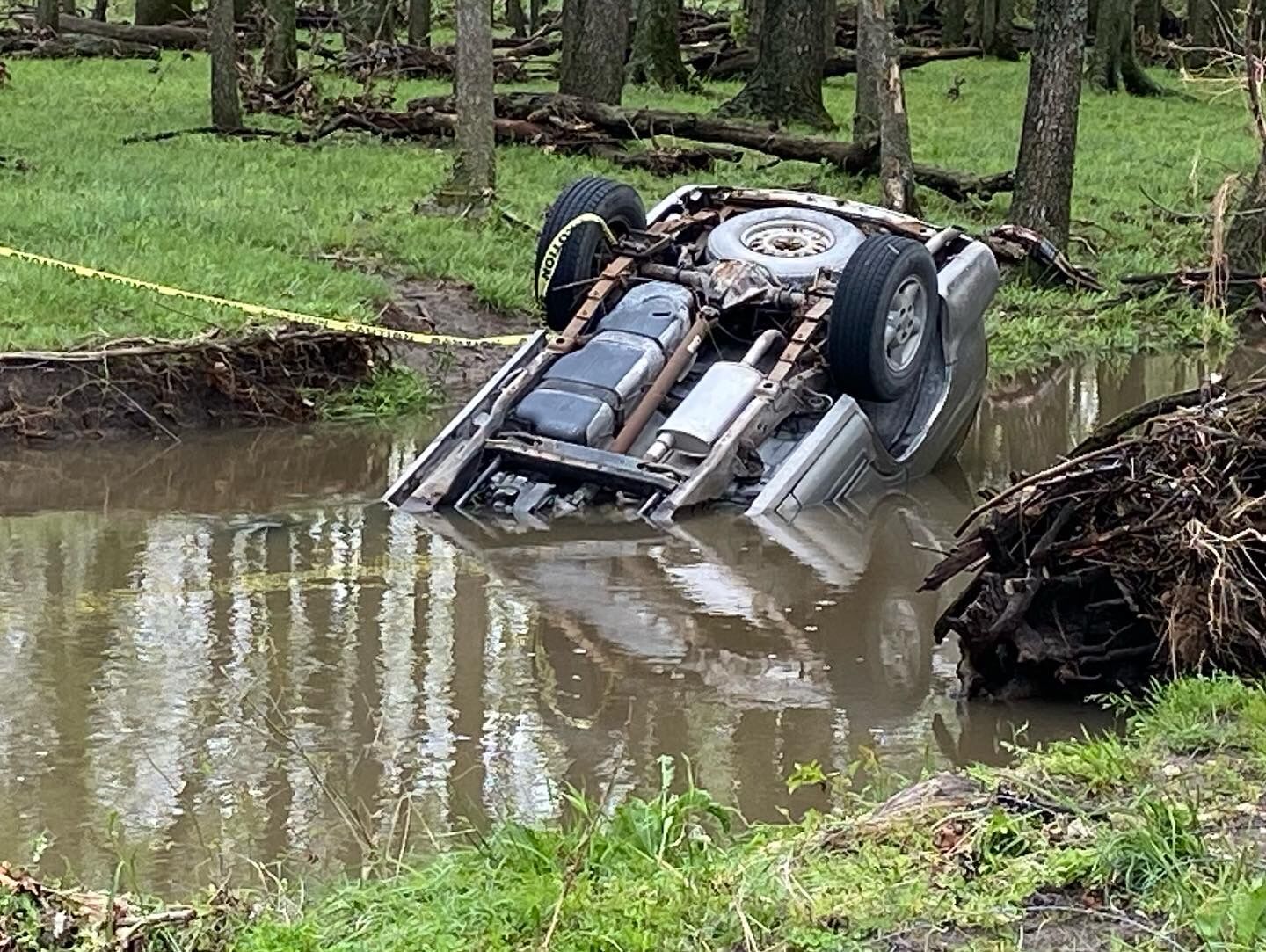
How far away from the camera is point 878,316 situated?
845 centimetres

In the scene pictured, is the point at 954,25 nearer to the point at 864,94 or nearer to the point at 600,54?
the point at 600,54

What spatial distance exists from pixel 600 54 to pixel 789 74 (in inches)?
121

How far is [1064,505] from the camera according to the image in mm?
5855

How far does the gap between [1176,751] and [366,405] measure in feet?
21.3

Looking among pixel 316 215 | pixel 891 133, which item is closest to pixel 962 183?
pixel 891 133

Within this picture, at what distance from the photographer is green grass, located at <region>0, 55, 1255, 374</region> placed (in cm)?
1116

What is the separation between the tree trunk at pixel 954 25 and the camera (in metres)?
33.0

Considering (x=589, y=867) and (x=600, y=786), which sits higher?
(x=589, y=867)

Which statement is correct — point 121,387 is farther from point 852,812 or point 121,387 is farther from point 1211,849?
point 1211,849

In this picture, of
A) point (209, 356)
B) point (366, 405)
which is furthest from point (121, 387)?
point (366, 405)

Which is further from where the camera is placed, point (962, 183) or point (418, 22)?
point (418, 22)

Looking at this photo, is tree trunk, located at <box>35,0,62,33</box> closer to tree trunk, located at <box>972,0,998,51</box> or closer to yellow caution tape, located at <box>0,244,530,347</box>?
tree trunk, located at <box>972,0,998,51</box>

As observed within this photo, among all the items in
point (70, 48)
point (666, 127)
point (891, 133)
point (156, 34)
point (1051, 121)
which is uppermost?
point (156, 34)

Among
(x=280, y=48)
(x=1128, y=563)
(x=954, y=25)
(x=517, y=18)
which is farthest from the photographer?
(x=517, y=18)
